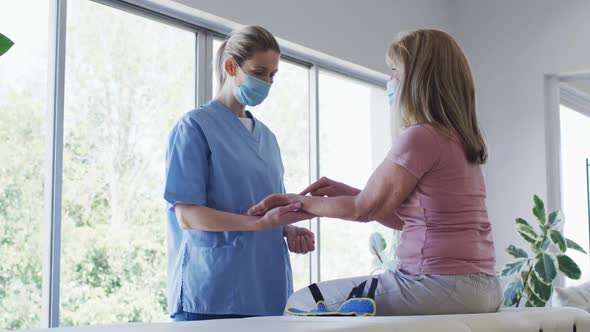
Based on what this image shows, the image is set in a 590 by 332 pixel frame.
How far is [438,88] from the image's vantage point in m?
1.79

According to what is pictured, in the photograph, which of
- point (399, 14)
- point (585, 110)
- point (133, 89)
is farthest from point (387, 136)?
point (133, 89)

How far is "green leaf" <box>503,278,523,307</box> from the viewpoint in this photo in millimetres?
4695

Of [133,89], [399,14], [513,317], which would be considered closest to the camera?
[513,317]

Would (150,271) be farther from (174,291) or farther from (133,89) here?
(174,291)

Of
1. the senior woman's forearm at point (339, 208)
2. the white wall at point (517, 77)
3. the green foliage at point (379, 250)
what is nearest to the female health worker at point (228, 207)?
the senior woman's forearm at point (339, 208)

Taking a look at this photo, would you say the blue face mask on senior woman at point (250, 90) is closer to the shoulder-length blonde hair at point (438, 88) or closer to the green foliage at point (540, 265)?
the shoulder-length blonde hair at point (438, 88)

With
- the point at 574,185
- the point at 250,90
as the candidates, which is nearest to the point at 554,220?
the point at 574,185

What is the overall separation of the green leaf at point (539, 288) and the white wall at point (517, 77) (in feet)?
2.44

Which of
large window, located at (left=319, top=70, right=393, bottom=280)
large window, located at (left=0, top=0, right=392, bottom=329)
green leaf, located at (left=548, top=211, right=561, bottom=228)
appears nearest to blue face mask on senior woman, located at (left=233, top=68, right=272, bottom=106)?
large window, located at (left=0, top=0, right=392, bottom=329)

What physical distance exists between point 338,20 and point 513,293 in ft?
6.32

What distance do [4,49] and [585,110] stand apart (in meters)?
5.30

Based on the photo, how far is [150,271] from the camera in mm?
3414

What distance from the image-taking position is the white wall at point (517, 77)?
205 inches

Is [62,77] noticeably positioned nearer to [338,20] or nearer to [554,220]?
[338,20]
